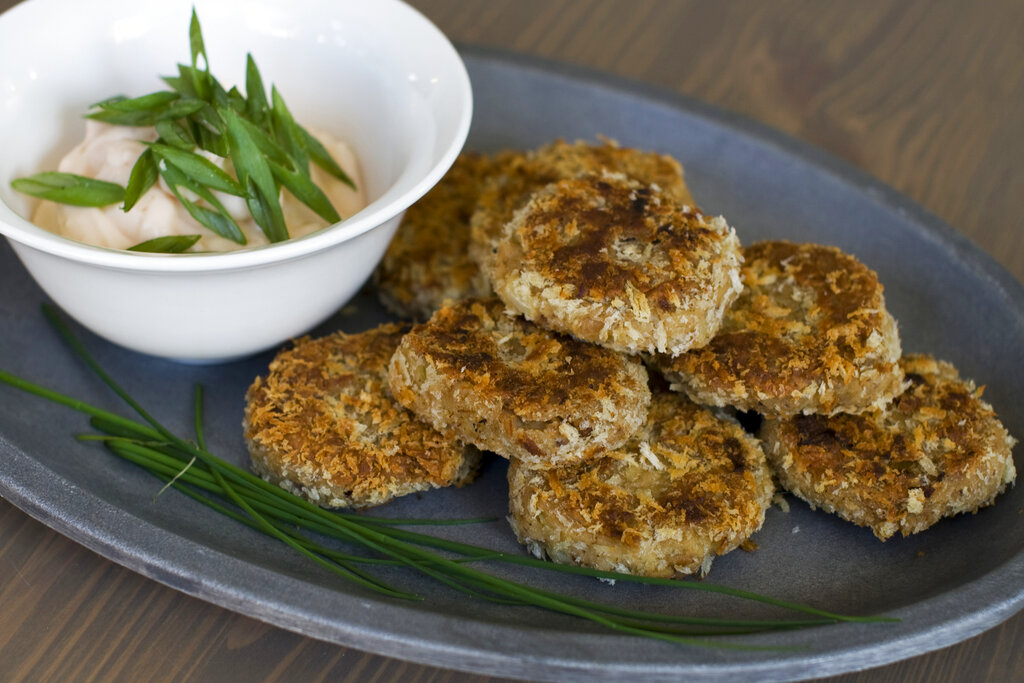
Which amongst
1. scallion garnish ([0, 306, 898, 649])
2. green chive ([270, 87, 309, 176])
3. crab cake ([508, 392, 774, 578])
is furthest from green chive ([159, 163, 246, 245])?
crab cake ([508, 392, 774, 578])

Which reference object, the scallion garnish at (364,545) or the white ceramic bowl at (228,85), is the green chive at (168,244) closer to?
the white ceramic bowl at (228,85)

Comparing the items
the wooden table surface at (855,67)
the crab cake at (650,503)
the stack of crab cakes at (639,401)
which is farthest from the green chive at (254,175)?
the wooden table surface at (855,67)

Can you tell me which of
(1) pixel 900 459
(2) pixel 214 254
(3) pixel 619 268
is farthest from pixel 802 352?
(2) pixel 214 254

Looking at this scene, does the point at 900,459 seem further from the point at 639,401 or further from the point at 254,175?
the point at 254,175

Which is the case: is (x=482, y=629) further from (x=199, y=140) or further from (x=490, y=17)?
(x=490, y=17)

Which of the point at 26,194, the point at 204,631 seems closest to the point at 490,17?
the point at 26,194

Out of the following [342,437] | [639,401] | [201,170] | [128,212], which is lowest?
[342,437]
